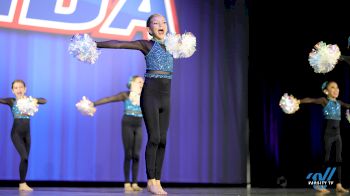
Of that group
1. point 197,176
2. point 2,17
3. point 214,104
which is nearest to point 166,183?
point 197,176

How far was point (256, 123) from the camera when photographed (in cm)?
1064

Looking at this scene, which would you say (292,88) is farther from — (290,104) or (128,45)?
(128,45)

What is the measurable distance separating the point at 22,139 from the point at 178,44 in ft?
12.1

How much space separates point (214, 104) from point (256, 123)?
87cm

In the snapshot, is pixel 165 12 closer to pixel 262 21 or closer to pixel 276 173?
pixel 262 21

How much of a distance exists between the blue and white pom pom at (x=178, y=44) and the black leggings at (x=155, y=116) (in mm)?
283

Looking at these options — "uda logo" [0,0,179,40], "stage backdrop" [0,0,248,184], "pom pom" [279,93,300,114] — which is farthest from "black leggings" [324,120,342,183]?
"uda logo" [0,0,179,40]

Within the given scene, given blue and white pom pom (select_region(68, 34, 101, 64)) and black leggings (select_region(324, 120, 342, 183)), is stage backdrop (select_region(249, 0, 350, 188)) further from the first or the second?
blue and white pom pom (select_region(68, 34, 101, 64))

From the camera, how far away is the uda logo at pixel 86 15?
899cm

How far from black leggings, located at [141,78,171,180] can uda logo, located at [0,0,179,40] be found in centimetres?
436

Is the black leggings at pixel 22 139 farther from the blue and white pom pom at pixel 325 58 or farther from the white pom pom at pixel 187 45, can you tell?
the blue and white pom pom at pixel 325 58

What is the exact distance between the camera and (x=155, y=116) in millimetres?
5238

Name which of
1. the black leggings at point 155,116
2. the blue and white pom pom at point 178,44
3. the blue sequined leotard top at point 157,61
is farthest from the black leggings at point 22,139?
the blue and white pom pom at point 178,44

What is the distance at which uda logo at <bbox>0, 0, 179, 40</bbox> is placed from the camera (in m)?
8.99
